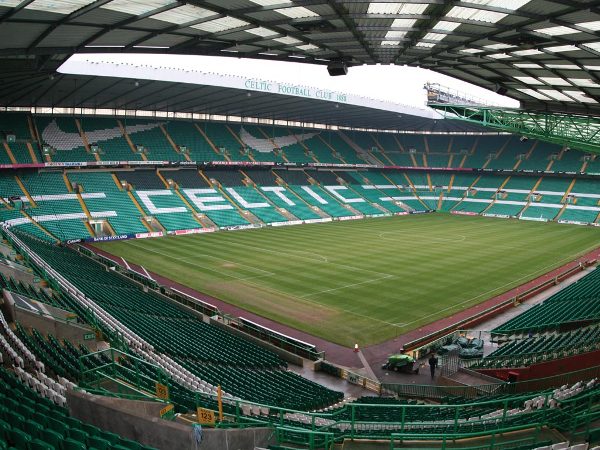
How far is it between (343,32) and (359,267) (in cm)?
2170

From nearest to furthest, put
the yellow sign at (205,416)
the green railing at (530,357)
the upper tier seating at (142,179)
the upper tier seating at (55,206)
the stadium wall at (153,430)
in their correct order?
1. the stadium wall at (153,430)
2. the yellow sign at (205,416)
3. the green railing at (530,357)
4. the upper tier seating at (55,206)
5. the upper tier seating at (142,179)

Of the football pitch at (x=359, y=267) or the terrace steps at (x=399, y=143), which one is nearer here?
the football pitch at (x=359, y=267)

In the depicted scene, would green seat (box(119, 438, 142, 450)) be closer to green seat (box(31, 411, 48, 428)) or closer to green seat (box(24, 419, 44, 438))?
green seat (box(24, 419, 44, 438))

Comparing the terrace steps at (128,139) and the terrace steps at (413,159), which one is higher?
the terrace steps at (413,159)

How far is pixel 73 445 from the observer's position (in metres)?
6.65

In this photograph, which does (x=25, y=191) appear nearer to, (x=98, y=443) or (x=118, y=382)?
(x=118, y=382)

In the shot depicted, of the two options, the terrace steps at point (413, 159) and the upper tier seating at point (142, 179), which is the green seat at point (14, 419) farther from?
the terrace steps at point (413, 159)

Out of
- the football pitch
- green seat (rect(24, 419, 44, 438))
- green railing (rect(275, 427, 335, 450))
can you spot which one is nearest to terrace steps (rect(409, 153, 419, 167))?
the football pitch

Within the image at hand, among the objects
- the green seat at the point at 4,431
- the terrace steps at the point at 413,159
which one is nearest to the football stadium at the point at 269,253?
the green seat at the point at 4,431

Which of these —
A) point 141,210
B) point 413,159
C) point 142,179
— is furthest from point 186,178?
point 413,159

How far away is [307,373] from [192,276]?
16623 millimetres

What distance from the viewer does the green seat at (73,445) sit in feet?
21.6

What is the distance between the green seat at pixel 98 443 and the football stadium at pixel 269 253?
0.07m

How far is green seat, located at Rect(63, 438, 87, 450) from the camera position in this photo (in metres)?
6.58
